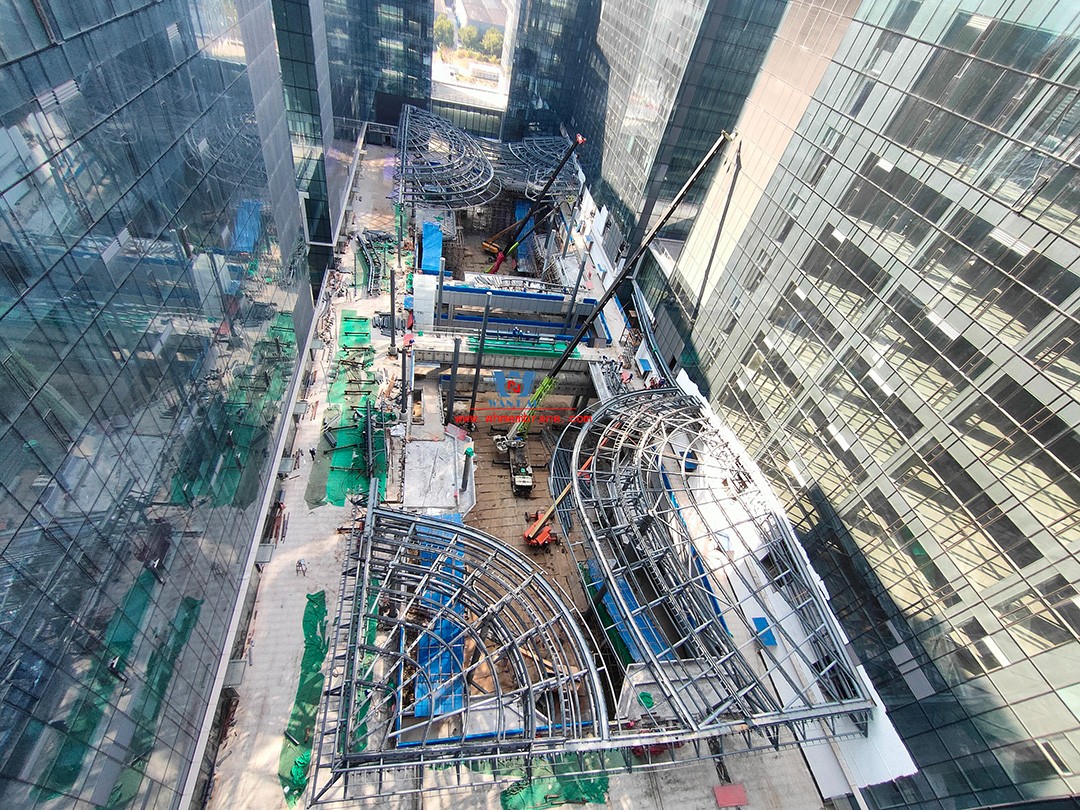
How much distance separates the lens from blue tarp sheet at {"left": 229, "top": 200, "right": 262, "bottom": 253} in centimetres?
2633

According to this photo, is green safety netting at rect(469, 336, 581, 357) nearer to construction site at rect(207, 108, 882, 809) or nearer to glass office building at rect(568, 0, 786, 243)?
construction site at rect(207, 108, 882, 809)

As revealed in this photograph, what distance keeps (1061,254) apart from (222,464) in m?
36.3

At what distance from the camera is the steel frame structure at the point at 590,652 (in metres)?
22.1

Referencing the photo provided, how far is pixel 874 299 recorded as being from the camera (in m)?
25.7

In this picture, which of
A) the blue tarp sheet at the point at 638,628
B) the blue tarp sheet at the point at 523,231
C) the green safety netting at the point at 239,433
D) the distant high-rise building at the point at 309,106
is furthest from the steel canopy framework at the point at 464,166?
the blue tarp sheet at the point at 638,628

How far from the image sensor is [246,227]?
27781 millimetres

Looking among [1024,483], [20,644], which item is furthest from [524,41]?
[20,644]

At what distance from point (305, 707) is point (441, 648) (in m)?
8.10

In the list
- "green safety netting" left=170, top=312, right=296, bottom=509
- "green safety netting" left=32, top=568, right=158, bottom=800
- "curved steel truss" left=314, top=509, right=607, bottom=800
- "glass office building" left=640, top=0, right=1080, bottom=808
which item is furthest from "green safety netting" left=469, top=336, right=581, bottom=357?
"green safety netting" left=32, top=568, right=158, bottom=800

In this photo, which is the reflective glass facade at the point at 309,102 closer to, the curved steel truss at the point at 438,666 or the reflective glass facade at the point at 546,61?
the curved steel truss at the point at 438,666

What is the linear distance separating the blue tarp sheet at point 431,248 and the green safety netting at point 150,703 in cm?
4121

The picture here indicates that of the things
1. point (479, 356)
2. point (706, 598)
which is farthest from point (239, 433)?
point (706, 598)

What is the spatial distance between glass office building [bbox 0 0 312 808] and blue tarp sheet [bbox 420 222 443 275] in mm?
28624

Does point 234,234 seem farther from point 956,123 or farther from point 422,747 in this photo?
point 956,123
